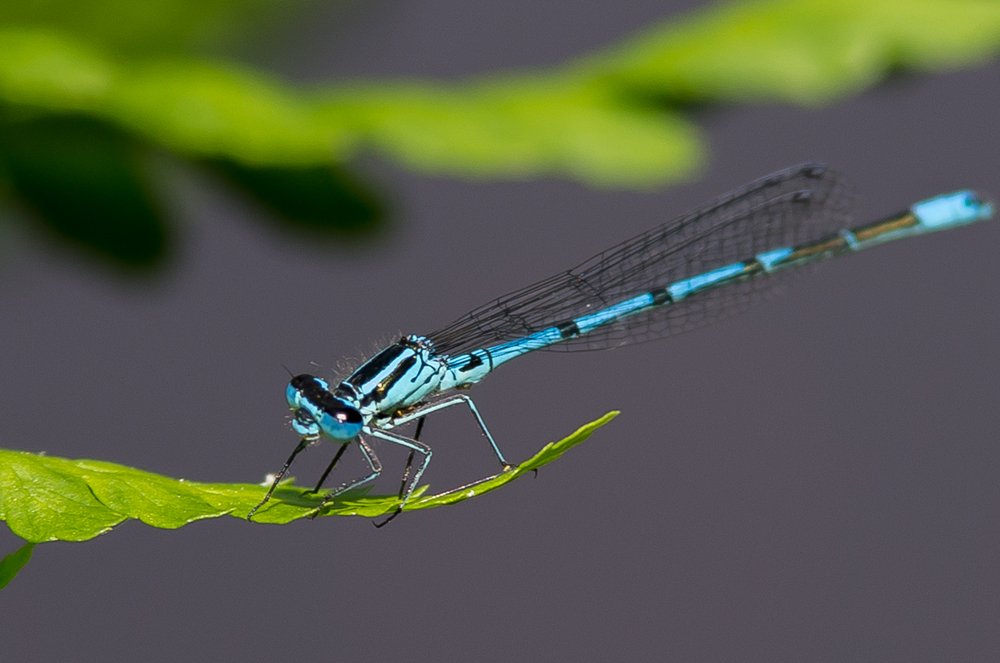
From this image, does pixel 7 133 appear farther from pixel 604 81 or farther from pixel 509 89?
pixel 604 81

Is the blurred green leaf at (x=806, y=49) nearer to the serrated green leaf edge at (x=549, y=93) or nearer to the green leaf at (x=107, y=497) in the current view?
the serrated green leaf edge at (x=549, y=93)

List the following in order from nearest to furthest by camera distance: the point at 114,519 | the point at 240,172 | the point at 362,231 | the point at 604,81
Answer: the point at 114,519 < the point at 604,81 < the point at 240,172 < the point at 362,231

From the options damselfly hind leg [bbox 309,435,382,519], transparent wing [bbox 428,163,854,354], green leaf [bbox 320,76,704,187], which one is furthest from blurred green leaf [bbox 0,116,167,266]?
damselfly hind leg [bbox 309,435,382,519]

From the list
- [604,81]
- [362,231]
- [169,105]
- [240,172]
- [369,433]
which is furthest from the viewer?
[362,231]

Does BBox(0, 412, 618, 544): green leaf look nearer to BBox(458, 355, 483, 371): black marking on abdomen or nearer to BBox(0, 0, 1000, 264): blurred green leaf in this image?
BBox(458, 355, 483, 371): black marking on abdomen

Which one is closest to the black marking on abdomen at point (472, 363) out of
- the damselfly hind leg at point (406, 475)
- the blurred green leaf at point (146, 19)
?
the damselfly hind leg at point (406, 475)

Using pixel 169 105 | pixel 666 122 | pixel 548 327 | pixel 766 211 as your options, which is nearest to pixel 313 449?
pixel 548 327

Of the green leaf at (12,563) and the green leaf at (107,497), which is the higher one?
the green leaf at (107,497)
